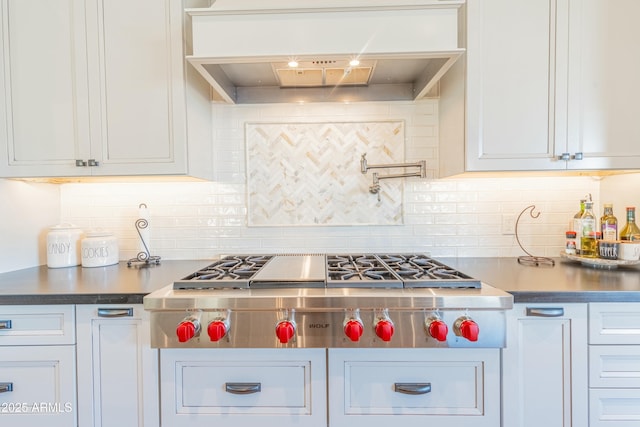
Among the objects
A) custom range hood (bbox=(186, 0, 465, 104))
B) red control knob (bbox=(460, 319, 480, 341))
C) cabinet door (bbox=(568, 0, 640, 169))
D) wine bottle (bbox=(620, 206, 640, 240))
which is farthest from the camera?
wine bottle (bbox=(620, 206, 640, 240))

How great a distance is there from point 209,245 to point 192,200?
11.0 inches

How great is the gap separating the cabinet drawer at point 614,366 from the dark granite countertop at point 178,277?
18 centimetres

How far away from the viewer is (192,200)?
71.2 inches

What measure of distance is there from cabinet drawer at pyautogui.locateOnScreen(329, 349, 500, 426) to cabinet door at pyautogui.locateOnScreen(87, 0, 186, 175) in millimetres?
1152

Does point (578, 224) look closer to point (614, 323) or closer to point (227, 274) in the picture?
point (614, 323)

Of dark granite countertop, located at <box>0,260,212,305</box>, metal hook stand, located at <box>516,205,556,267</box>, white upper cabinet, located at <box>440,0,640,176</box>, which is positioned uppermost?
white upper cabinet, located at <box>440,0,640,176</box>

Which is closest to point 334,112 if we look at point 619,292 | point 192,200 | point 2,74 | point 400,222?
point 400,222

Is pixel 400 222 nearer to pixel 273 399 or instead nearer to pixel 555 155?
pixel 555 155

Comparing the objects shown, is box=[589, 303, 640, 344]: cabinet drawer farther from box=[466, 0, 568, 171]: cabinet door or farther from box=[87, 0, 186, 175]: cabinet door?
box=[87, 0, 186, 175]: cabinet door

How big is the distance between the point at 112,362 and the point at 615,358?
5.98 feet

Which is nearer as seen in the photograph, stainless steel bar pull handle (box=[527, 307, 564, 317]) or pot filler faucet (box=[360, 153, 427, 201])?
stainless steel bar pull handle (box=[527, 307, 564, 317])

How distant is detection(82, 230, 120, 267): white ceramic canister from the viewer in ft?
5.35

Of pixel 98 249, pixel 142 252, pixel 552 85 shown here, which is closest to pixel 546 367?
pixel 552 85

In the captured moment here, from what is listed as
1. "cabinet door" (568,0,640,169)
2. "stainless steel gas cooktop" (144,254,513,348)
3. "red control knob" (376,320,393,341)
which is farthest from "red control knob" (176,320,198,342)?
"cabinet door" (568,0,640,169)
